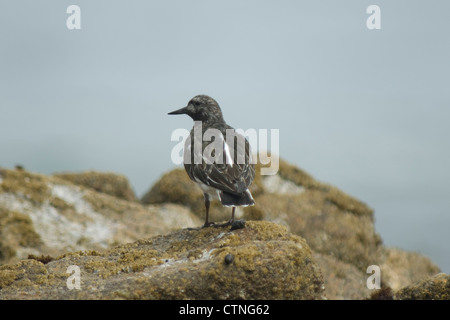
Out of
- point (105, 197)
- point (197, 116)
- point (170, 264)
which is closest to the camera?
point (170, 264)

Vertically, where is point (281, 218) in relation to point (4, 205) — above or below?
below

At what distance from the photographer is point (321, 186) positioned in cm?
2827

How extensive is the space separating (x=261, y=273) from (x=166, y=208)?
1644 centimetres

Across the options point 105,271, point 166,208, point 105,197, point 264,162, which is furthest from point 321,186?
point 105,271

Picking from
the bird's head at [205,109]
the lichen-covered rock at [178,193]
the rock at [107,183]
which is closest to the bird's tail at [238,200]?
the bird's head at [205,109]

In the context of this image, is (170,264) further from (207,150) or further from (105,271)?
(207,150)

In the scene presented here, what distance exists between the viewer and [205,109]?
501 inches

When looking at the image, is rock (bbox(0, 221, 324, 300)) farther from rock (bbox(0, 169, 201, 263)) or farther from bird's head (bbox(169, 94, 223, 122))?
rock (bbox(0, 169, 201, 263))

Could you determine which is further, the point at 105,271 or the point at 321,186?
the point at 321,186

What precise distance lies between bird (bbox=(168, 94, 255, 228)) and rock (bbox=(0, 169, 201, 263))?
982 centimetres

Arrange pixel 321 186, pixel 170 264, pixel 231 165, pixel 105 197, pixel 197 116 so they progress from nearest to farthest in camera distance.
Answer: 1. pixel 170 264
2. pixel 231 165
3. pixel 197 116
4. pixel 105 197
5. pixel 321 186

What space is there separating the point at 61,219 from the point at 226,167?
41.4 feet

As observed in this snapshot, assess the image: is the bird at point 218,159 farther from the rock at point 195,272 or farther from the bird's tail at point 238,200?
the rock at point 195,272

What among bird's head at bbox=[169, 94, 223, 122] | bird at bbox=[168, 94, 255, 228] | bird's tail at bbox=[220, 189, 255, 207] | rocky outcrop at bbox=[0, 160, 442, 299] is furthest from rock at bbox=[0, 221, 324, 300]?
bird's head at bbox=[169, 94, 223, 122]
